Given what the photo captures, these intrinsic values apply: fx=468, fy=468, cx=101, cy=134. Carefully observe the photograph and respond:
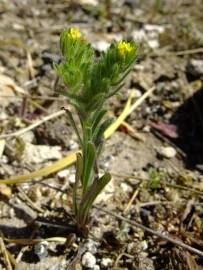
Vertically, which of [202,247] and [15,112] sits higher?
[15,112]

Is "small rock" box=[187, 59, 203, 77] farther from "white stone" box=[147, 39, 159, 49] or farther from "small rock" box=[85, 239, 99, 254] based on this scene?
"small rock" box=[85, 239, 99, 254]

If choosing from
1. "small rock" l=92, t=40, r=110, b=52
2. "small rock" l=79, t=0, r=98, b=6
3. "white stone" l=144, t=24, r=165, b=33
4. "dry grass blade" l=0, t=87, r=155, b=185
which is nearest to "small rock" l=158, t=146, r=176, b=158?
"dry grass blade" l=0, t=87, r=155, b=185

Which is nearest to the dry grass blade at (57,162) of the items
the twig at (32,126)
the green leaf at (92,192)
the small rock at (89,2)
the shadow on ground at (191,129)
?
the twig at (32,126)

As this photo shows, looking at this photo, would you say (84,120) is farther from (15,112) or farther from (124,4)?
(124,4)

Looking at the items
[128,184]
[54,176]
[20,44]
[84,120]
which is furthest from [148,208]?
[20,44]

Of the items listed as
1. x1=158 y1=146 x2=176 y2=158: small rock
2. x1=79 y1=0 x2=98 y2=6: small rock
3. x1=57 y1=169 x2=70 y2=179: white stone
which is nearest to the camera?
x1=57 y1=169 x2=70 y2=179: white stone

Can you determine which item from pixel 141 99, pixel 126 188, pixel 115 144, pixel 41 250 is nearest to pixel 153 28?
pixel 141 99

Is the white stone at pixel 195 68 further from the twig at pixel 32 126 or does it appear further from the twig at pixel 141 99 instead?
the twig at pixel 32 126

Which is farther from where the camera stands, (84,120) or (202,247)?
(202,247)
